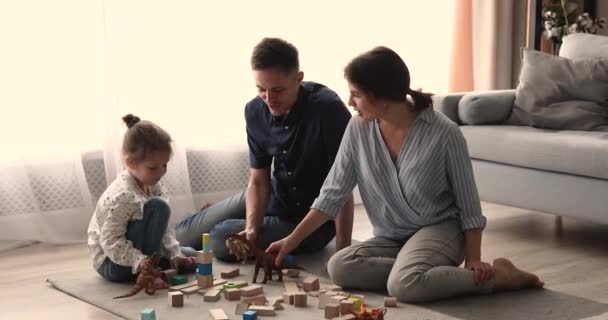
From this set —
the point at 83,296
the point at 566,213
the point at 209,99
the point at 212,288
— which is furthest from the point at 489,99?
the point at 83,296

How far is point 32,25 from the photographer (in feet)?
12.3

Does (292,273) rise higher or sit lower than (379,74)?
lower

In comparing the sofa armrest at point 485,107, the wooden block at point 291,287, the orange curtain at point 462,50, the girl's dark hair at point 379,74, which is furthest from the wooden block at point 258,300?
the orange curtain at point 462,50

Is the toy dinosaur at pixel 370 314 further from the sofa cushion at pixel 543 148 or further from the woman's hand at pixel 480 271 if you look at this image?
the sofa cushion at pixel 543 148

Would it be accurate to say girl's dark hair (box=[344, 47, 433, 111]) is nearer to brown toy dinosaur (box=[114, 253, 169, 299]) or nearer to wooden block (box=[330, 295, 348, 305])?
wooden block (box=[330, 295, 348, 305])

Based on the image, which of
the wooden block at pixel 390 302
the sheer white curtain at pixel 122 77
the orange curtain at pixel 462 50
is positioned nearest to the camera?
the wooden block at pixel 390 302

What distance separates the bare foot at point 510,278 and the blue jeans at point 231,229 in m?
0.70

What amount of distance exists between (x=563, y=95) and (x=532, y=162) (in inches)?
18.0

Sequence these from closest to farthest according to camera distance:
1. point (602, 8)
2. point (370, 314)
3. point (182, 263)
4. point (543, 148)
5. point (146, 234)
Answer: point (370, 314) < point (146, 234) < point (182, 263) < point (543, 148) < point (602, 8)

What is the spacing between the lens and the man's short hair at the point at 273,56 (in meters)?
2.97

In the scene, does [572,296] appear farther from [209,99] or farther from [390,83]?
[209,99]

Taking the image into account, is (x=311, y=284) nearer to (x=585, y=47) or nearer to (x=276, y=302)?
(x=276, y=302)

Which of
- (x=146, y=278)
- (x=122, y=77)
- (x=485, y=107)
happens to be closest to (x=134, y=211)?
(x=146, y=278)

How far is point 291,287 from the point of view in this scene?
2.90 m
